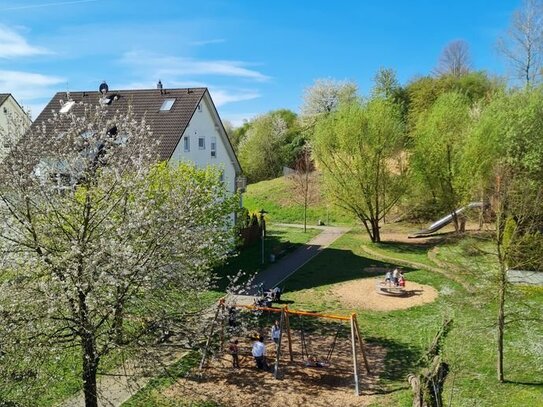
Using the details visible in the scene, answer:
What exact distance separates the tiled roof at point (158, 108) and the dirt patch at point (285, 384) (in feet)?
48.9

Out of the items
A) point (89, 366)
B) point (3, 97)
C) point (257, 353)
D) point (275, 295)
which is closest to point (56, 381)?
point (89, 366)

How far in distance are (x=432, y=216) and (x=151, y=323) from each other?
114 feet

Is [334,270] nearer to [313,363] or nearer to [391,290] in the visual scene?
[391,290]

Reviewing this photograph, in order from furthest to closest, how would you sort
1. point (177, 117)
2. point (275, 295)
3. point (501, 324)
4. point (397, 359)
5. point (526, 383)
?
point (177, 117) < point (275, 295) < point (397, 359) < point (501, 324) < point (526, 383)

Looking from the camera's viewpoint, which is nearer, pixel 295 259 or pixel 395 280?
pixel 395 280

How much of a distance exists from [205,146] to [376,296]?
15.0 metres

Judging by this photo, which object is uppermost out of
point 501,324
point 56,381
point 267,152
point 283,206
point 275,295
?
point 267,152

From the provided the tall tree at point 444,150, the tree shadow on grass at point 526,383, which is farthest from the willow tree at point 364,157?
the tree shadow on grass at point 526,383

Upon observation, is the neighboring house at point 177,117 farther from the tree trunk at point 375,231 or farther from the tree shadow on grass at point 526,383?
the tree shadow on grass at point 526,383

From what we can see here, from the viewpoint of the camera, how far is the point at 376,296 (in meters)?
23.8

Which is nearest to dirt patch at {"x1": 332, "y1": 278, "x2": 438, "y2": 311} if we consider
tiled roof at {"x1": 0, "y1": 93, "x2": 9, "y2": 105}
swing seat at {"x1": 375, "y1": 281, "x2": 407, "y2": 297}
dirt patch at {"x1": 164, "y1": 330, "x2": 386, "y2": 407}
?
swing seat at {"x1": 375, "y1": 281, "x2": 407, "y2": 297}

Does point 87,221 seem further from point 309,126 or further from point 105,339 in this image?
point 309,126

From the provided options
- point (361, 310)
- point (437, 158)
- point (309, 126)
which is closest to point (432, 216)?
point (437, 158)

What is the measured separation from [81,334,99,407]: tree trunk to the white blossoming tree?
2cm
